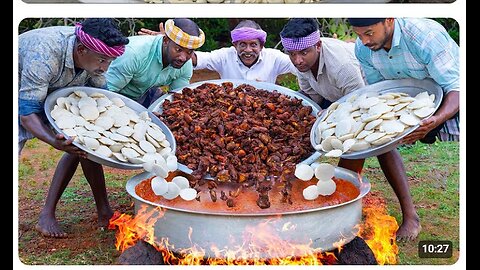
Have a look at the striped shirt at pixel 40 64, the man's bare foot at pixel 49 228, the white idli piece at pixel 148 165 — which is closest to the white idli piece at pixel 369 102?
the white idli piece at pixel 148 165

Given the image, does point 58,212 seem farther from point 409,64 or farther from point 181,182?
point 409,64

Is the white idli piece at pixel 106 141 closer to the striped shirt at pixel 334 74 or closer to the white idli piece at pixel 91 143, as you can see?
the white idli piece at pixel 91 143

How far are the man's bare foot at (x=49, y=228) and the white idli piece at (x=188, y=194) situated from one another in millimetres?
553

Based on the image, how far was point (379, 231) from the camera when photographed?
3738mm

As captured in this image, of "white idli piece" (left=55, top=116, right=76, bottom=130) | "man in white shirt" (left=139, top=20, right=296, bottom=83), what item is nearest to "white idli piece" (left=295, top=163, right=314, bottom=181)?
"man in white shirt" (left=139, top=20, right=296, bottom=83)

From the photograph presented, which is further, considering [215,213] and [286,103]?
[286,103]

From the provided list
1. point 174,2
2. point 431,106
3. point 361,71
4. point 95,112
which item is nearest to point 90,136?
point 95,112

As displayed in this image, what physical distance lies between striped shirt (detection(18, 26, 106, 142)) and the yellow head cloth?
0.39m

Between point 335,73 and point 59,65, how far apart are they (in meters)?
1.15

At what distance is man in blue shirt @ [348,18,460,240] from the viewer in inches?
142

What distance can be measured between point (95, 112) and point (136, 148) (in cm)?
23

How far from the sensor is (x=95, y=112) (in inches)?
145

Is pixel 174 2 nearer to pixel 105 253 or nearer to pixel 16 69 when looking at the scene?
pixel 16 69

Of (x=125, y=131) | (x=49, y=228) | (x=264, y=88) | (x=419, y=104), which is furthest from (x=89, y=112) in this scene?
(x=419, y=104)
